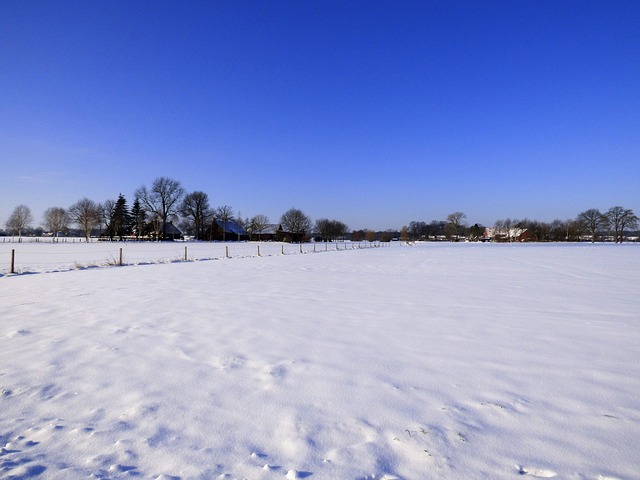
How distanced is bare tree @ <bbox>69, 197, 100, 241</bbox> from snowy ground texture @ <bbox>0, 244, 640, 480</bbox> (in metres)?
85.8

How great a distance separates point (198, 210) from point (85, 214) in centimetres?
2468

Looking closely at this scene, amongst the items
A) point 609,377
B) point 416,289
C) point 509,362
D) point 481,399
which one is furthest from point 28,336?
point 416,289

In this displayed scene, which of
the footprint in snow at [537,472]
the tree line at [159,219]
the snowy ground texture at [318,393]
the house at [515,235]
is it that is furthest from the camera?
the house at [515,235]

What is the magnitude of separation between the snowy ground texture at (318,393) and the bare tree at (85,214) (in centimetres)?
8580

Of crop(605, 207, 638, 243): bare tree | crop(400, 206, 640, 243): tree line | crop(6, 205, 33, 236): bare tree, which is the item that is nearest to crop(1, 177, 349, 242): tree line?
crop(6, 205, 33, 236): bare tree

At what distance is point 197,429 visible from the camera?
8.83 feet

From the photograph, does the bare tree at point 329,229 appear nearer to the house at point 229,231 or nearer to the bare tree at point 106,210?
the house at point 229,231

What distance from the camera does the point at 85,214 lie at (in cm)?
7794

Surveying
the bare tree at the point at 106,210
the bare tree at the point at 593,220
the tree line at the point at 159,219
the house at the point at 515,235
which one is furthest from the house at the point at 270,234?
the bare tree at the point at 593,220

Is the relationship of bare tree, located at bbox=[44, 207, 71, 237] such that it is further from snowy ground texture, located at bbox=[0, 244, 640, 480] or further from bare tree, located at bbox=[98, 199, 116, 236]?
snowy ground texture, located at bbox=[0, 244, 640, 480]

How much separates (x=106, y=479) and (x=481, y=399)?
304 cm

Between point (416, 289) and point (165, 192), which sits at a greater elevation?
point (165, 192)

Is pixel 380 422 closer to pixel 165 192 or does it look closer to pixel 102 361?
pixel 102 361

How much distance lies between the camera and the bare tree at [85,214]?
78.1 meters
